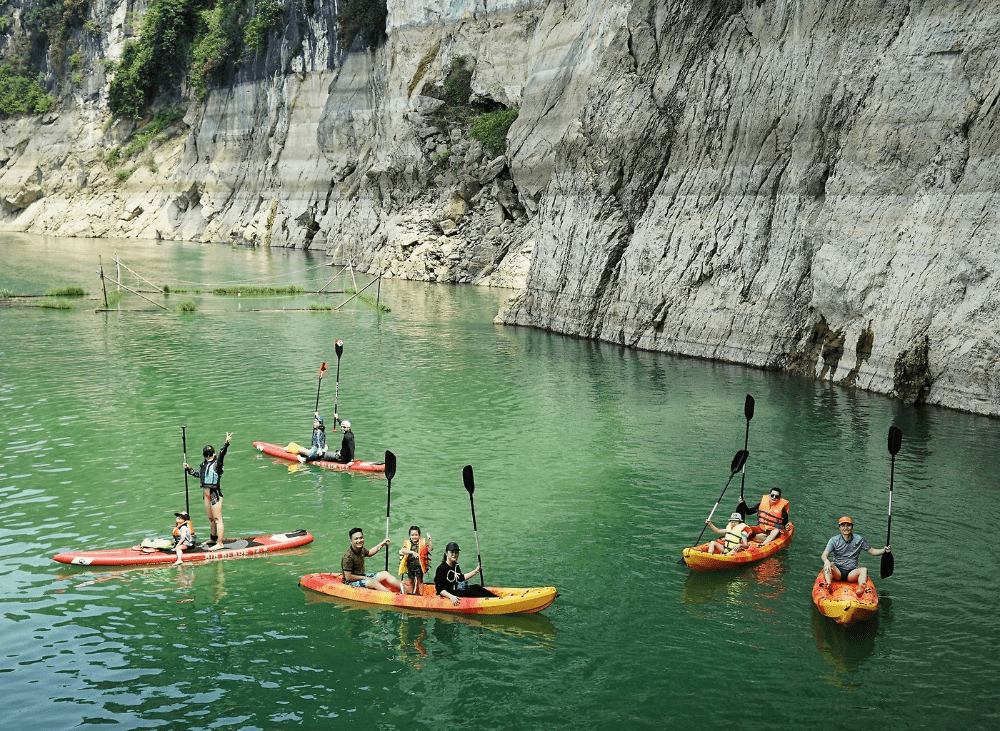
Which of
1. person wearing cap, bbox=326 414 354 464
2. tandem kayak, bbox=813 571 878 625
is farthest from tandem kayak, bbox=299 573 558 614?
person wearing cap, bbox=326 414 354 464

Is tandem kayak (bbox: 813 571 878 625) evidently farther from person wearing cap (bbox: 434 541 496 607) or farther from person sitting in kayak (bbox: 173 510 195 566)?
person sitting in kayak (bbox: 173 510 195 566)

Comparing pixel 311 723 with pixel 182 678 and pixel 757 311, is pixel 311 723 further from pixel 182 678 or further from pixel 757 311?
pixel 757 311

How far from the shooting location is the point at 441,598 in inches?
623

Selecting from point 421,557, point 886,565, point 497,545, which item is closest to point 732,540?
point 886,565

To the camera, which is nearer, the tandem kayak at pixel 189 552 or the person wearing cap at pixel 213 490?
the tandem kayak at pixel 189 552

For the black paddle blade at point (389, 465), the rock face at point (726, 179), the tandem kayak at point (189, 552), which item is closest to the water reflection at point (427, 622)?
the tandem kayak at point (189, 552)

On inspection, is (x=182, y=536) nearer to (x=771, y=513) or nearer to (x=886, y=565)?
(x=771, y=513)

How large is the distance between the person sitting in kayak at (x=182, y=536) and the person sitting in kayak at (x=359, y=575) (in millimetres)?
3155

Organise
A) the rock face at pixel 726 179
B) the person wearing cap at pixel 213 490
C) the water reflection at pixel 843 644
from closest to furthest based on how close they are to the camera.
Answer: the water reflection at pixel 843 644
the person wearing cap at pixel 213 490
the rock face at pixel 726 179

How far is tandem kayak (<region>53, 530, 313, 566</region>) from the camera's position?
17.1 meters

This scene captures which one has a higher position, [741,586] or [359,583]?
[359,583]

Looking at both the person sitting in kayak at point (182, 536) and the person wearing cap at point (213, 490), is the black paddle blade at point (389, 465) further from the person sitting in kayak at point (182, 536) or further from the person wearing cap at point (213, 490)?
the person sitting in kayak at point (182, 536)

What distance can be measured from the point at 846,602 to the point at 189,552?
11388 mm

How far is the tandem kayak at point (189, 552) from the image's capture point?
1706 cm
